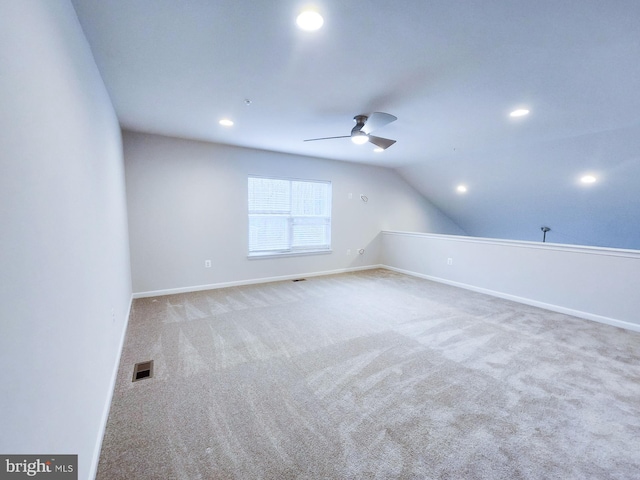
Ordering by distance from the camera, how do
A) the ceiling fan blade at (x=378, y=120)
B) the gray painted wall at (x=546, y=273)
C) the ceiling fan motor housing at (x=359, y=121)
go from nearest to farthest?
the ceiling fan blade at (x=378, y=120) < the ceiling fan motor housing at (x=359, y=121) < the gray painted wall at (x=546, y=273)

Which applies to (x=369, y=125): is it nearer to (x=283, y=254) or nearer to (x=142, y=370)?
(x=283, y=254)

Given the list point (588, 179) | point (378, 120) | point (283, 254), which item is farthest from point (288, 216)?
point (588, 179)

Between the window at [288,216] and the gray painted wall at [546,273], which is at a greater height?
the window at [288,216]

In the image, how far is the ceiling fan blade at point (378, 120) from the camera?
2.56 m

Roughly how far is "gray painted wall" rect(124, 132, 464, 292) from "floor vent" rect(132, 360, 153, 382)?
6.53 feet

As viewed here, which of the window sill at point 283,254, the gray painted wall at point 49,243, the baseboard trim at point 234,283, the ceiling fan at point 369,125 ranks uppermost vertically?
the ceiling fan at point 369,125

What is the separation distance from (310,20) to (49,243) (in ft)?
5.48

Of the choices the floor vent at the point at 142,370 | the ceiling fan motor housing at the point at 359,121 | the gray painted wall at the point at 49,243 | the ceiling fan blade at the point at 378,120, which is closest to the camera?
the gray painted wall at the point at 49,243

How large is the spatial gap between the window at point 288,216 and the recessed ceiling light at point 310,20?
318 cm

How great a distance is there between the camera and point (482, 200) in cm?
606

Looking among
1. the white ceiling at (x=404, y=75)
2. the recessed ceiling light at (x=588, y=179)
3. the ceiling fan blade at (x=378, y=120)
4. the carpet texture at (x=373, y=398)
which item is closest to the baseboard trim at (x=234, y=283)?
the carpet texture at (x=373, y=398)

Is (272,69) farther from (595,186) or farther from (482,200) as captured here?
(482,200)

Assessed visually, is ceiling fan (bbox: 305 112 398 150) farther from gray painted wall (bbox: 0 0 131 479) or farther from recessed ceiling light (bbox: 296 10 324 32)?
gray painted wall (bbox: 0 0 131 479)

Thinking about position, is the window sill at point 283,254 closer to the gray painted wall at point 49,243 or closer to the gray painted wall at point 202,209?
the gray painted wall at point 202,209
